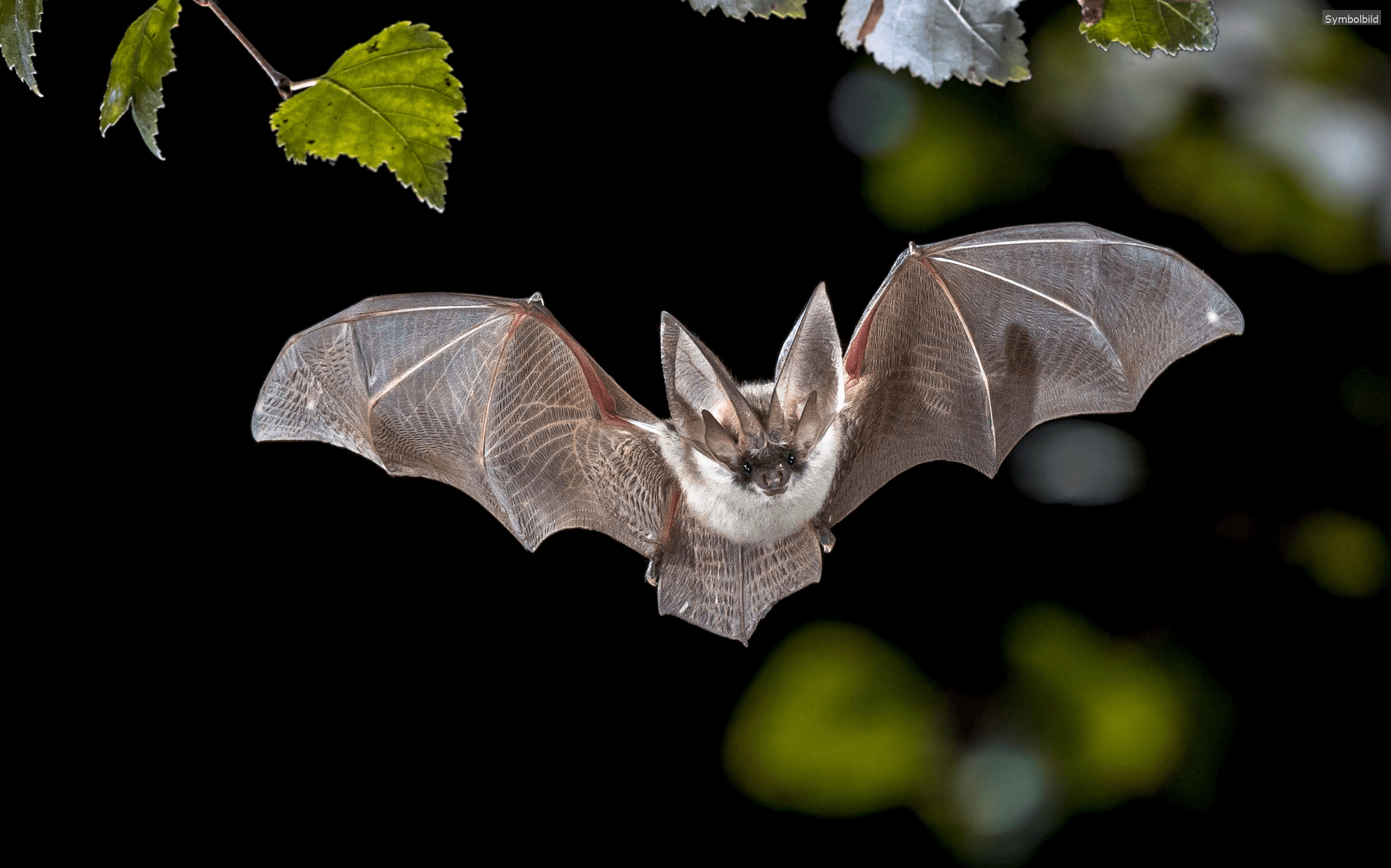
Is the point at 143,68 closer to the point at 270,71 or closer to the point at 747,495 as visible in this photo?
the point at 270,71

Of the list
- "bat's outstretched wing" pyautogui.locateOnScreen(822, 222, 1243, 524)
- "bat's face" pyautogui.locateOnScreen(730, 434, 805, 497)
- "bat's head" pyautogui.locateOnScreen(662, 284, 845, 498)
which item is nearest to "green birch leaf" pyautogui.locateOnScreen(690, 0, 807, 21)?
"bat's head" pyautogui.locateOnScreen(662, 284, 845, 498)

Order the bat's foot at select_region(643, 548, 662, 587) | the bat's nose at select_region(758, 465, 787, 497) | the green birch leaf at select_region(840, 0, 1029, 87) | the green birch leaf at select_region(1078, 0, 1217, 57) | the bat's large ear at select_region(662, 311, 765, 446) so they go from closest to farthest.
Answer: the green birch leaf at select_region(840, 0, 1029, 87) < the green birch leaf at select_region(1078, 0, 1217, 57) < the bat's large ear at select_region(662, 311, 765, 446) < the bat's nose at select_region(758, 465, 787, 497) < the bat's foot at select_region(643, 548, 662, 587)

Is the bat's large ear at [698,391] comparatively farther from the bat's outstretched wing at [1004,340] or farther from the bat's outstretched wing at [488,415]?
the bat's outstretched wing at [1004,340]

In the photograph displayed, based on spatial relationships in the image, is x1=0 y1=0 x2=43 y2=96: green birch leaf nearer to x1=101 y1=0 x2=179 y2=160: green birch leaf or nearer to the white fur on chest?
x1=101 y1=0 x2=179 y2=160: green birch leaf

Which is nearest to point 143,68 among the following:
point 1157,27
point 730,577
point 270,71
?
point 270,71

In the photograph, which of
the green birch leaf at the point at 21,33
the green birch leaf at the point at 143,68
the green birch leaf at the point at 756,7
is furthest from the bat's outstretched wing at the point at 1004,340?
the green birch leaf at the point at 21,33

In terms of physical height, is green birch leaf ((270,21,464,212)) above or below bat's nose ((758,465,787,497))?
above

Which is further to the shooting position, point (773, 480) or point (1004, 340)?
→ point (1004, 340)
